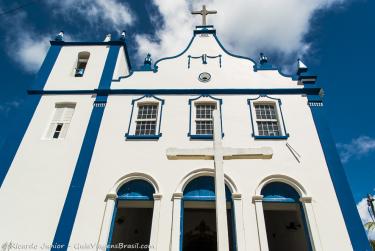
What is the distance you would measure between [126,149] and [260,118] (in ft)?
18.8

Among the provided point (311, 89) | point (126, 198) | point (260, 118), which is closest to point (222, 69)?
point (260, 118)

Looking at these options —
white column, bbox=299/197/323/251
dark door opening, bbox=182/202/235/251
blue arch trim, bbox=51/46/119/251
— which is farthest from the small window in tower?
white column, bbox=299/197/323/251

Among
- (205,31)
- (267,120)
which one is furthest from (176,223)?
Result: (205,31)

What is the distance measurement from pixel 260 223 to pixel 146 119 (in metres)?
6.14

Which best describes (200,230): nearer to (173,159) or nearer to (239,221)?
(239,221)

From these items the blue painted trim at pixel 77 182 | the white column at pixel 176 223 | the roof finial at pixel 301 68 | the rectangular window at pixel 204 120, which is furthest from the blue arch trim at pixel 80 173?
the roof finial at pixel 301 68

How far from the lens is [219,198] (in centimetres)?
652

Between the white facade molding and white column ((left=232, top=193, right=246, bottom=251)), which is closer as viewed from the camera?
white column ((left=232, top=193, right=246, bottom=251))

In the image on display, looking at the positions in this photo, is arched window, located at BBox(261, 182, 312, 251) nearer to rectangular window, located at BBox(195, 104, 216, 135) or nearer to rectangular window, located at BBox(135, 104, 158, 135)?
rectangular window, located at BBox(195, 104, 216, 135)

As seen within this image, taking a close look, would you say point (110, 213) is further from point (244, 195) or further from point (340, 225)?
point (340, 225)

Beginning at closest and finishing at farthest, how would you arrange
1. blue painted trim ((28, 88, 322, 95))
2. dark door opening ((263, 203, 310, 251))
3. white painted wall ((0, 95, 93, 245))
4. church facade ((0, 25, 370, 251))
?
church facade ((0, 25, 370, 251))
white painted wall ((0, 95, 93, 245))
dark door opening ((263, 203, 310, 251))
blue painted trim ((28, 88, 322, 95))

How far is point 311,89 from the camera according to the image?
12.0m

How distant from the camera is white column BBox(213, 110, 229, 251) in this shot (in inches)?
233

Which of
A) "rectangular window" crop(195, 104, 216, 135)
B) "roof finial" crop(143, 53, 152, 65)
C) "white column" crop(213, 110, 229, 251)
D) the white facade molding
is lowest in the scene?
"white column" crop(213, 110, 229, 251)
